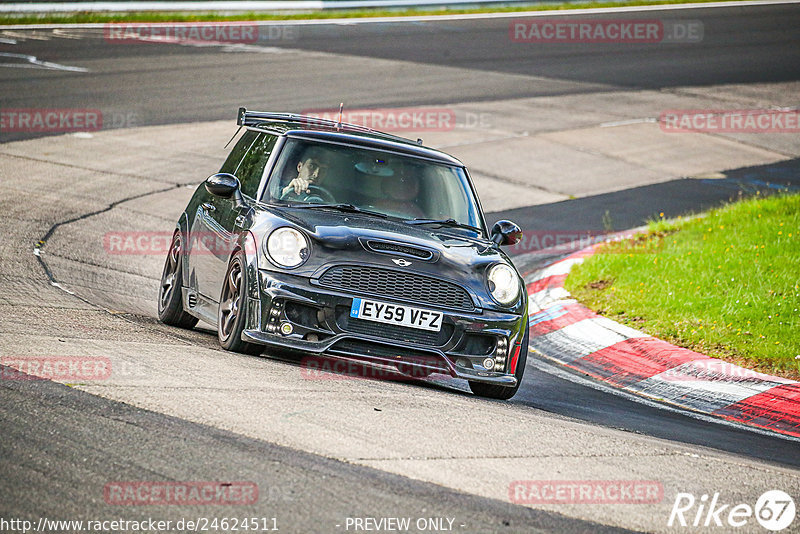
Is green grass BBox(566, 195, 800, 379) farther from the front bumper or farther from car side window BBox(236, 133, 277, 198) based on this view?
car side window BBox(236, 133, 277, 198)

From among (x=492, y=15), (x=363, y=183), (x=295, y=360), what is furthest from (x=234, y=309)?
(x=492, y=15)

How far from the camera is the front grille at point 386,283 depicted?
21.6ft

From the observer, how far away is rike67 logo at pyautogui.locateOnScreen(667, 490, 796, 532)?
4.55 meters

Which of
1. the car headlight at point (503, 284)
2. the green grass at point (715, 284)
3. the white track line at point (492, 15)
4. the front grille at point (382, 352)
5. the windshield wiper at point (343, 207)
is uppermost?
the white track line at point (492, 15)

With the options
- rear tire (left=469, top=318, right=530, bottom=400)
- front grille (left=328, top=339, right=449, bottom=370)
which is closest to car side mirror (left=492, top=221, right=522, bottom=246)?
rear tire (left=469, top=318, right=530, bottom=400)

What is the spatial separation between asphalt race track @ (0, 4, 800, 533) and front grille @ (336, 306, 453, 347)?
1.01 ft

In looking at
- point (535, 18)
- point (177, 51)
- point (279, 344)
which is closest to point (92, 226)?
point (279, 344)

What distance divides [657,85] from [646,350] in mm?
16281

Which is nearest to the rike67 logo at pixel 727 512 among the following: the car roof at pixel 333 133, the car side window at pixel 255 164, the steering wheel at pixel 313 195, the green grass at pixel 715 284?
the steering wheel at pixel 313 195

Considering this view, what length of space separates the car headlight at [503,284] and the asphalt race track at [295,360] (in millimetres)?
702

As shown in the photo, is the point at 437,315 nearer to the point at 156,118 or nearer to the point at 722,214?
the point at 722,214

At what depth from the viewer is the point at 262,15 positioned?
2978 cm

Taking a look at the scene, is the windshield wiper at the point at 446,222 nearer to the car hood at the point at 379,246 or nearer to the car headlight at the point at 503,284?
the car hood at the point at 379,246

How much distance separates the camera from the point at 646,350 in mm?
8906
